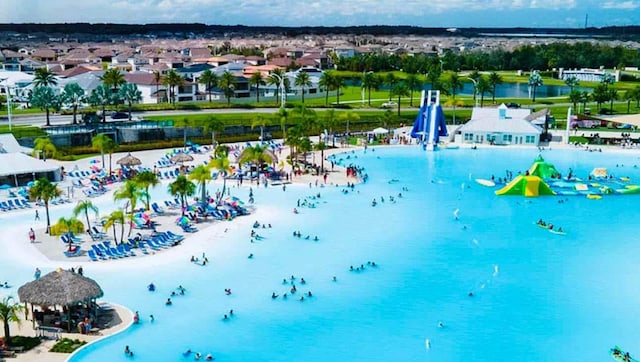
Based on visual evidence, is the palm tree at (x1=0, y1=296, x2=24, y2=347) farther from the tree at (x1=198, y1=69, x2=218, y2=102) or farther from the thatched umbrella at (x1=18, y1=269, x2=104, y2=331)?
the tree at (x1=198, y1=69, x2=218, y2=102)

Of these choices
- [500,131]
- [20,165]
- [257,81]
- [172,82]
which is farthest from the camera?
[257,81]

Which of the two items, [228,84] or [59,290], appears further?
[228,84]

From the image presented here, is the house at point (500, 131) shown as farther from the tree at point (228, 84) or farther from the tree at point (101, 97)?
the tree at point (101, 97)

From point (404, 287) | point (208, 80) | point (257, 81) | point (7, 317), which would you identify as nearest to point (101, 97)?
point (208, 80)

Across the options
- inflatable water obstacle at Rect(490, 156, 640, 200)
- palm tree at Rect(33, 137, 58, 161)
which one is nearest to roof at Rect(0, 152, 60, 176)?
palm tree at Rect(33, 137, 58, 161)

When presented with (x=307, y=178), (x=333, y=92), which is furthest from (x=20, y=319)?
(x=333, y=92)

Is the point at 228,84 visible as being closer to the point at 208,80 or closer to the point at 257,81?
the point at 208,80
